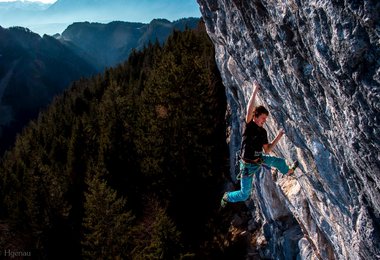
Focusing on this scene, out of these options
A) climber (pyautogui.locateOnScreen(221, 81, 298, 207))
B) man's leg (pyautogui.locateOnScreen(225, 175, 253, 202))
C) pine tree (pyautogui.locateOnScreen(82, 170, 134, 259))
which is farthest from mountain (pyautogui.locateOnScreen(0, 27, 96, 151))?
climber (pyautogui.locateOnScreen(221, 81, 298, 207))

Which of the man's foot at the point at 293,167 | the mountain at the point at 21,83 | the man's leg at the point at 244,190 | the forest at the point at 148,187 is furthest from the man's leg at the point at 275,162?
the mountain at the point at 21,83

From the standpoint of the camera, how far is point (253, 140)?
385 inches

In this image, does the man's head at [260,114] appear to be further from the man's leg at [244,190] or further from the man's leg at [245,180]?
the man's leg at [244,190]

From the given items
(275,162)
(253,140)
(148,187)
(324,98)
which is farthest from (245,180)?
(148,187)

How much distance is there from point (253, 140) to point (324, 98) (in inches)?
112

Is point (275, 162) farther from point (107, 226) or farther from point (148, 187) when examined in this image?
point (148, 187)

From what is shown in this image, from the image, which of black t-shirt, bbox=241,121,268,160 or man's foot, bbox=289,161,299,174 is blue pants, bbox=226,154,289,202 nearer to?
man's foot, bbox=289,161,299,174

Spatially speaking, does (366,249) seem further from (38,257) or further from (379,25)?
(38,257)

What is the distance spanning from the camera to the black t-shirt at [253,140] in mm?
9773

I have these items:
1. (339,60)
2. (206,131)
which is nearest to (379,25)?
(339,60)

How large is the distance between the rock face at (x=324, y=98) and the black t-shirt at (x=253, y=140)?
1.06 metres

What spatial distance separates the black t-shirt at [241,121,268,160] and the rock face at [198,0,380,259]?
1.06m

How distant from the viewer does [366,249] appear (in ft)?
27.5

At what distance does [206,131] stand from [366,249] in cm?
2126
